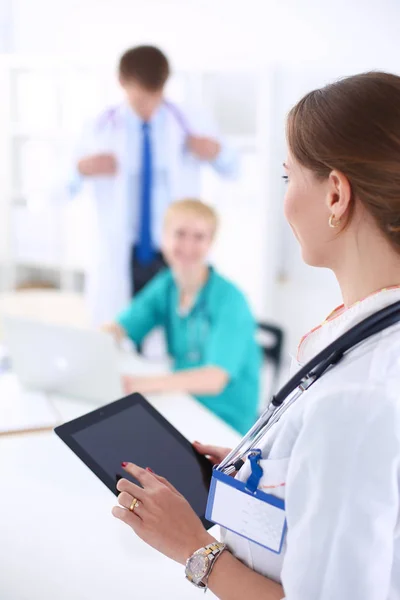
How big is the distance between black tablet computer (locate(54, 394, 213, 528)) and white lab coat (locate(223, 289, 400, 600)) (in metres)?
0.31

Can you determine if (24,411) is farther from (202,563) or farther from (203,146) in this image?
(203,146)

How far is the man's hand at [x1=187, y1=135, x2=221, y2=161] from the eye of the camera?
3.22 m

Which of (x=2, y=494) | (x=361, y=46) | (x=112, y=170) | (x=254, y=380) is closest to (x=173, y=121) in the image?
(x=112, y=170)

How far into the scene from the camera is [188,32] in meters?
3.94

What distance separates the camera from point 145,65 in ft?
9.61

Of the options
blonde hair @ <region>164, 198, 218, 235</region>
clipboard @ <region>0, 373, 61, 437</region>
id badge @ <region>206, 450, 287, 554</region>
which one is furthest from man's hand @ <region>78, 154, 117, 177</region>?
id badge @ <region>206, 450, 287, 554</region>

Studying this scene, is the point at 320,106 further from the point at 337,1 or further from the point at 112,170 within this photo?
the point at 337,1

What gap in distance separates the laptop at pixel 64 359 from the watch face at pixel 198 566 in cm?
89

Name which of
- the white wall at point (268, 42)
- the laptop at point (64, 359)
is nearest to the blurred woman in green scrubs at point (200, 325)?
the laptop at point (64, 359)

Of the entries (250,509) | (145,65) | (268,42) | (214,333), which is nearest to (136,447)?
(250,509)

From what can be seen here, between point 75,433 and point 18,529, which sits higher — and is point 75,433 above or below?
above

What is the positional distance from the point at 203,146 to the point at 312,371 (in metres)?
2.52

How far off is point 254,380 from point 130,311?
1.62ft

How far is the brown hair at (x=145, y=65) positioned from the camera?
2928mm
